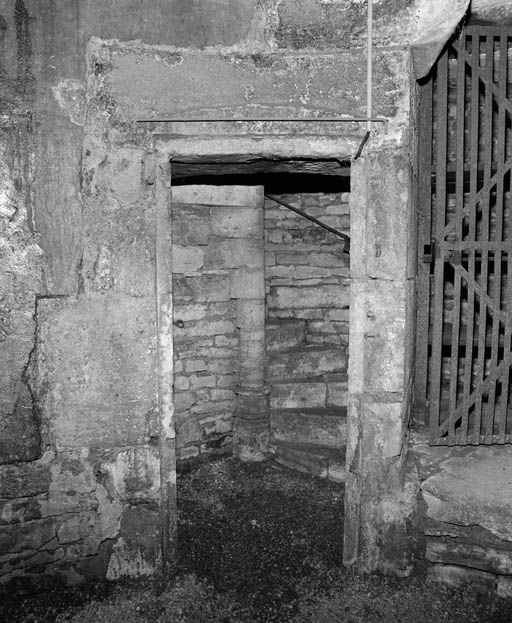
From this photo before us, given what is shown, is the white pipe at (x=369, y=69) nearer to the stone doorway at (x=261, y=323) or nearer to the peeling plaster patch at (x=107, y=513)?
the stone doorway at (x=261, y=323)

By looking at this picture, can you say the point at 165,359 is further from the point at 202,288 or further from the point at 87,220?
the point at 202,288

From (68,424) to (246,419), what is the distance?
7.84ft

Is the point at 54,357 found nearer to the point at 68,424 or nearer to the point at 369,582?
the point at 68,424

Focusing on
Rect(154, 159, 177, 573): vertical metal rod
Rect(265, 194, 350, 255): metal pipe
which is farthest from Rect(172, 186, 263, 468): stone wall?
Rect(154, 159, 177, 573): vertical metal rod

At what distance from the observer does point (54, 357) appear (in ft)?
9.87

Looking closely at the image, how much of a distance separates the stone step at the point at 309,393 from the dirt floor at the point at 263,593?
54.9 inches

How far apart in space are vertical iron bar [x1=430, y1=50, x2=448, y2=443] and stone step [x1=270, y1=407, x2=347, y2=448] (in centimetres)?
159

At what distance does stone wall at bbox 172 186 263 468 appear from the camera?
494cm

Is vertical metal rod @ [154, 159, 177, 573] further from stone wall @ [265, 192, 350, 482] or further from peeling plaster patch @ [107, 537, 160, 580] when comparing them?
stone wall @ [265, 192, 350, 482]

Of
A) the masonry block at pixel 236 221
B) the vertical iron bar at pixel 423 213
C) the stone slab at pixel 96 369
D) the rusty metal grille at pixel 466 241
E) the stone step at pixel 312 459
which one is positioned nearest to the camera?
the stone slab at pixel 96 369

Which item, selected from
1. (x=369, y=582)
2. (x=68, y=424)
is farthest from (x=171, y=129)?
(x=369, y=582)

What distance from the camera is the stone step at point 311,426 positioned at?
490cm

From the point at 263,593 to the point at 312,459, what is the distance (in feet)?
5.82

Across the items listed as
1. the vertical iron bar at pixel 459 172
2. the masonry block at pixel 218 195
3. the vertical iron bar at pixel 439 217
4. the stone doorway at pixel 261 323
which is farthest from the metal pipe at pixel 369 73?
the masonry block at pixel 218 195
